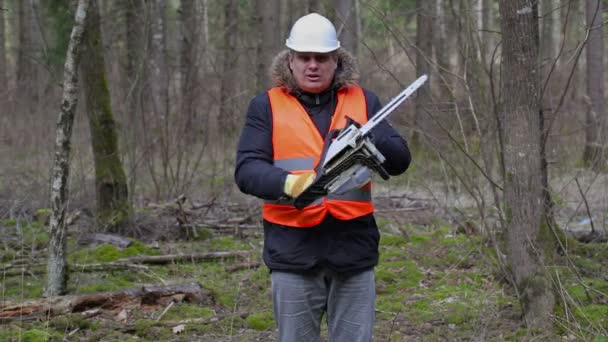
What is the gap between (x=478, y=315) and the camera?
620cm

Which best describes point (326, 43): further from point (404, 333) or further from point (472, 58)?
point (472, 58)

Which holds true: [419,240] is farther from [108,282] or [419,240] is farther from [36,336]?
[36,336]

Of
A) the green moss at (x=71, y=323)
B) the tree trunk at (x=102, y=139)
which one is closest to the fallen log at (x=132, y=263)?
the green moss at (x=71, y=323)

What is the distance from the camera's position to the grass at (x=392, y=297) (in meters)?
5.81

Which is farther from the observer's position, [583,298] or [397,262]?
[397,262]

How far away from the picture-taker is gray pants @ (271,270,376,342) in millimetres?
3707

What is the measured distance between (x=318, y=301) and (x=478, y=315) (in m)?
2.77

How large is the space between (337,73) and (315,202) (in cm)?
64

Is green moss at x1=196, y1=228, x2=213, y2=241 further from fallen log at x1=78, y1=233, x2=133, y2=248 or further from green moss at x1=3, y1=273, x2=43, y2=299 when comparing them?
green moss at x1=3, y1=273, x2=43, y2=299

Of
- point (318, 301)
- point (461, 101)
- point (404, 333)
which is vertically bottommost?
point (404, 333)

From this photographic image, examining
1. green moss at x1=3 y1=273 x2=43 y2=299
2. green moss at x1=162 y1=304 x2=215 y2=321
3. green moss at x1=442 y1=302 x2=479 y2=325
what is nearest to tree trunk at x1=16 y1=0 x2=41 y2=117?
green moss at x1=3 y1=273 x2=43 y2=299

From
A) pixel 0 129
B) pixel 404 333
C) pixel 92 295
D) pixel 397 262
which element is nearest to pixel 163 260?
pixel 92 295

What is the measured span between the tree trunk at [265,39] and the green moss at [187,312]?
235 inches

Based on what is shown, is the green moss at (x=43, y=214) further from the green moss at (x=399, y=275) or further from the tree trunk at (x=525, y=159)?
the tree trunk at (x=525, y=159)
